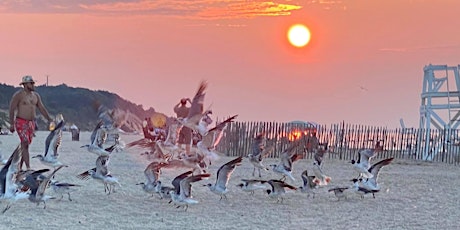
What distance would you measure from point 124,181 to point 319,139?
13403mm

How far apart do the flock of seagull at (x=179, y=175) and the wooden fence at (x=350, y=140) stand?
7971mm

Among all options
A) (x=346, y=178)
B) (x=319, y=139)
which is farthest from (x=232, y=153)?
(x=346, y=178)

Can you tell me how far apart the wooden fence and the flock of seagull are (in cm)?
797

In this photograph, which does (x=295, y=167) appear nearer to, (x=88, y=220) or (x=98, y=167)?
(x=98, y=167)

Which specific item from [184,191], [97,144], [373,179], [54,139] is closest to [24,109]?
[54,139]

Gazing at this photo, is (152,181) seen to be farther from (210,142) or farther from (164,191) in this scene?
(210,142)

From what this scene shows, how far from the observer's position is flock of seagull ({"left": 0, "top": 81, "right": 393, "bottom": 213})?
13.6 metres

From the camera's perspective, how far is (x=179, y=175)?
50.2ft

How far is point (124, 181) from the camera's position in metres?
18.3

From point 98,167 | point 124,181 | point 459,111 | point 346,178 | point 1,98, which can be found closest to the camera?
point 98,167

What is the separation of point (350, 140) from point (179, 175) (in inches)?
651

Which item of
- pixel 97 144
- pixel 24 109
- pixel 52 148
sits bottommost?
pixel 52 148

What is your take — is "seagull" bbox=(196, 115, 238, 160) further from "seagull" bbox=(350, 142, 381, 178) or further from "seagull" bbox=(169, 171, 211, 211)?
"seagull" bbox=(169, 171, 211, 211)

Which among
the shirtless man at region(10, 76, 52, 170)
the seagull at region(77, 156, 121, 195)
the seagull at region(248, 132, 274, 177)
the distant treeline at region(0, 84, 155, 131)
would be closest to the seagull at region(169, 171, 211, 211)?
the seagull at region(77, 156, 121, 195)
